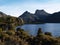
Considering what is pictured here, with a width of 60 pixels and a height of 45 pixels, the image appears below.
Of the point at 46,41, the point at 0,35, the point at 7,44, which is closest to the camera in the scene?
the point at 7,44

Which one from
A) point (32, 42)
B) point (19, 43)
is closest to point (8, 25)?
point (32, 42)

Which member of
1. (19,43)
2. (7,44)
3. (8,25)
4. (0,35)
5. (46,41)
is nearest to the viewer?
(7,44)

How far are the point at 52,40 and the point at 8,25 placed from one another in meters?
17.8

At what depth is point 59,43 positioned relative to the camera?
77.3ft

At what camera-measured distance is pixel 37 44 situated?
24234 millimetres

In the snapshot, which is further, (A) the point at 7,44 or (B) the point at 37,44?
(B) the point at 37,44

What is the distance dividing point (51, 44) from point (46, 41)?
0.89m

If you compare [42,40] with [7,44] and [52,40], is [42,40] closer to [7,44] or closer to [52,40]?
[52,40]

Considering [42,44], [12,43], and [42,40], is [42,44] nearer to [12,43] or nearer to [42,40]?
[42,40]

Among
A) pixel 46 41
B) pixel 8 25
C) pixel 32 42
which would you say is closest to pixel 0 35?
pixel 32 42

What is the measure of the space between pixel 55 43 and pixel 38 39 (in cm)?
233

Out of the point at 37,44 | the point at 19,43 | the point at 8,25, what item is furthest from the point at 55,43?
the point at 8,25

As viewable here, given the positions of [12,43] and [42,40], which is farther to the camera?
[42,40]

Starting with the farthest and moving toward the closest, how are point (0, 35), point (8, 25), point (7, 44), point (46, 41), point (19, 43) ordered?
1. point (8, 25)
2. point (46, 41)
3. point (0, 35)
4. point (19, 43)
5. point (7, 44)
